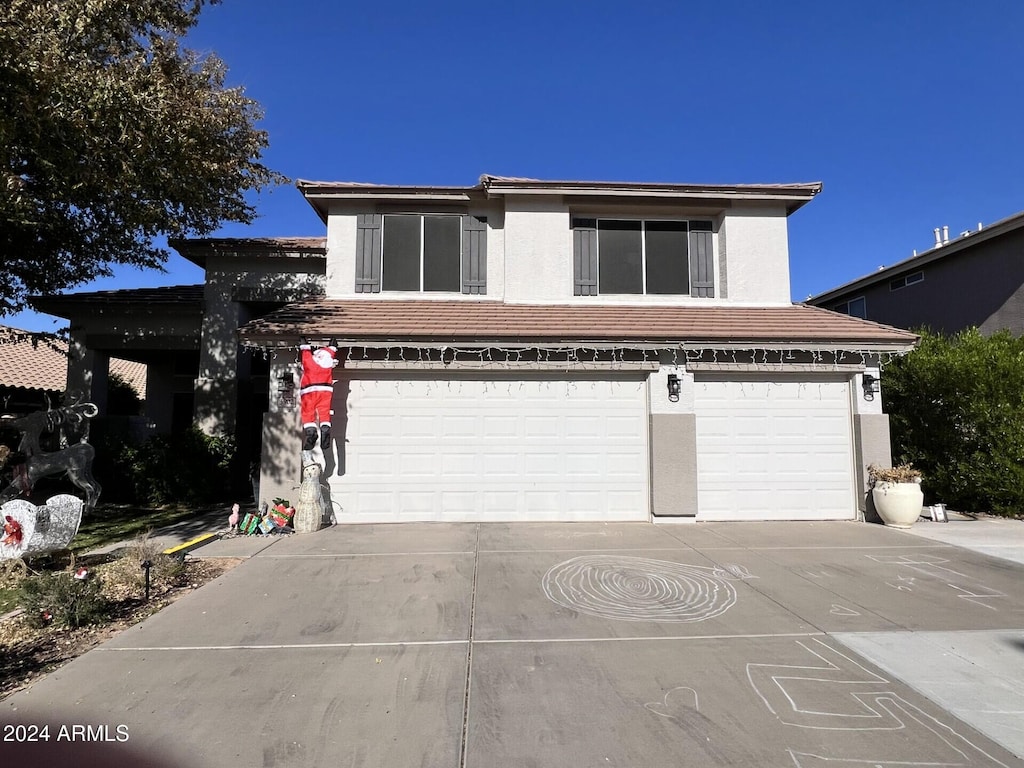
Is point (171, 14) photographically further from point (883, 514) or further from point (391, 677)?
point (883, 514)

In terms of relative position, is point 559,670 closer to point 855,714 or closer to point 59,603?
point 855,714

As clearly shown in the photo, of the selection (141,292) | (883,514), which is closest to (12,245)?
(141,292)

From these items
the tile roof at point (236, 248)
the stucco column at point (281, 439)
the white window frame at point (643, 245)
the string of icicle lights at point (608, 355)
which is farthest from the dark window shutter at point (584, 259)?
the tile roof at point (236, 248)

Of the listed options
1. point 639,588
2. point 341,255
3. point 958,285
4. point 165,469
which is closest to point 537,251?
point 341,255

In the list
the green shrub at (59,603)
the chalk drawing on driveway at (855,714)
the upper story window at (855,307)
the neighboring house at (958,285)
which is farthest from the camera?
the upper story window at (855,307)

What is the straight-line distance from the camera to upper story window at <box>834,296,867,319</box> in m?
18.2

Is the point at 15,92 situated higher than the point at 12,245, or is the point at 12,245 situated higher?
the point at 15,92

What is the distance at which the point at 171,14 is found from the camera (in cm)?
851

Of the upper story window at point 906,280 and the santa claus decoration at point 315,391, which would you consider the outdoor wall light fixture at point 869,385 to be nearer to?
the santa claus decoration at point 315,391

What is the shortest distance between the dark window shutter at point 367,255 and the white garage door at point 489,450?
2.29 metres

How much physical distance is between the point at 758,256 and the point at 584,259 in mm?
3365

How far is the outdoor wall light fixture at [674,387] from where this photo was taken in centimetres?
872

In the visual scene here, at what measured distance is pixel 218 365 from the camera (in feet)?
40.8

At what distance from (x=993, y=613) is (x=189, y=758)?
20.7ft
